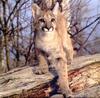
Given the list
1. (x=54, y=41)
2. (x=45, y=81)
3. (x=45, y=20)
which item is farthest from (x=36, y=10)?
(x=45, y=81)

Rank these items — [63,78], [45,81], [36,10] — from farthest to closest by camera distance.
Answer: [36,10], [45,81], [63,78]

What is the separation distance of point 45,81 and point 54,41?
71 centimetres

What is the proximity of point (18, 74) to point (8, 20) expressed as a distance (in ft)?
8.43

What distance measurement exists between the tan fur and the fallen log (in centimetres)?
19

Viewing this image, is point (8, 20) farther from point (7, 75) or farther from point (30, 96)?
point (30, 96)

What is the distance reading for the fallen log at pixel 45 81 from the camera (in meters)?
5.61

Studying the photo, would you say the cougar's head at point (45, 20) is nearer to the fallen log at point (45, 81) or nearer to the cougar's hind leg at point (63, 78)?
the cougar's hind leg at point (63, 78)

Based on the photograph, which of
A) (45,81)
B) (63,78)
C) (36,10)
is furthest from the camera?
(36,10)

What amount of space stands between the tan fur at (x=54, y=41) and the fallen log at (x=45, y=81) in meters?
0.19

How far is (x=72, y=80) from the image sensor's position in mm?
6039

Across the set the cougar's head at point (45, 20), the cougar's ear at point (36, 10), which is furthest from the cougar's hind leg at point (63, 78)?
the cougar's ear at point (36, 10)

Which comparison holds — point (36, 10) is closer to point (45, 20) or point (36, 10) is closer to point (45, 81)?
point (45, 20)

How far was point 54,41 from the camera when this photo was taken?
623cm

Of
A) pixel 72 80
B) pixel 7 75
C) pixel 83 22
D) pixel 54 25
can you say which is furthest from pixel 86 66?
pixel 83 22
